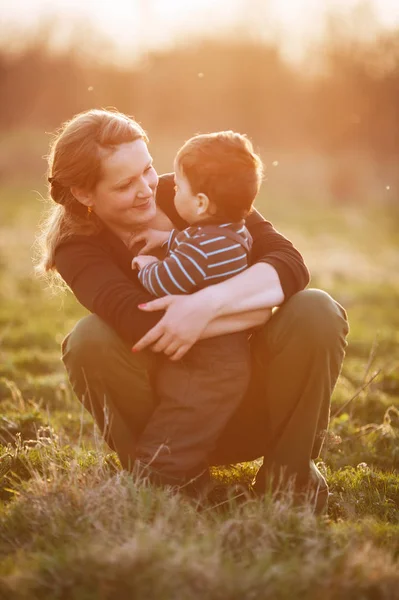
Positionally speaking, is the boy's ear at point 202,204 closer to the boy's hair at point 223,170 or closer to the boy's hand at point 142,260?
the boy's hair at point 223,170

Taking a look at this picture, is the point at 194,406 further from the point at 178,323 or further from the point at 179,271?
the point at 179,271

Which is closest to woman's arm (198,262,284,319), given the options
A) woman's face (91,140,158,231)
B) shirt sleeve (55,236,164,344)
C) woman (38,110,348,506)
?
woman (38,110,348,506)

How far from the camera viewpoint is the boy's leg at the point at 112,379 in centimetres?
336

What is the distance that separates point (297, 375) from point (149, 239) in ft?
3.37

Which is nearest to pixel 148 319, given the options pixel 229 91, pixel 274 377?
pixel 274 377

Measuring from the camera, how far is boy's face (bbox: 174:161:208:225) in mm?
3373

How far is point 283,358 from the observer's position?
341 centimetres

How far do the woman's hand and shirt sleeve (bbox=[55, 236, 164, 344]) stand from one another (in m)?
0.06

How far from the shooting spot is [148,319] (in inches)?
130

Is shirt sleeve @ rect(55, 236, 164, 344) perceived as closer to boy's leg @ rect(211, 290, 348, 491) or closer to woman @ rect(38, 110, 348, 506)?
woman @ rect(38, 110, 348, 506)

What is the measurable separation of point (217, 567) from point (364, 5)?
81.4 ft

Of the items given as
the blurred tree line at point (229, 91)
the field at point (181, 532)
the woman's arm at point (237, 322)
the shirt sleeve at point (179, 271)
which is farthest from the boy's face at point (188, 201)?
the blurred tree line at point (229, 91)

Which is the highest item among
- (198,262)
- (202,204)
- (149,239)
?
(202,204)

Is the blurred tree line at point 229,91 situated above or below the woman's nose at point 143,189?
above
